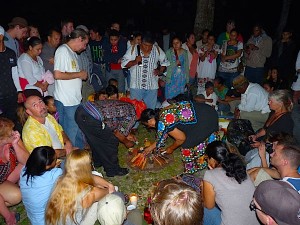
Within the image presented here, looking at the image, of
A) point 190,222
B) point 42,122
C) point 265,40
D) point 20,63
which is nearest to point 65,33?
point 20,63

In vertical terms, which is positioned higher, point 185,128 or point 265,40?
point 265,40

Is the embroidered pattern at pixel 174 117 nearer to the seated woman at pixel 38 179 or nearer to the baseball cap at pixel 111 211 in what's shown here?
the seated woman at pixel 38 179

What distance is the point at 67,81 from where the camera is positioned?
197 inches

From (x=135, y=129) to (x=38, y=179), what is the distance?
125 inches

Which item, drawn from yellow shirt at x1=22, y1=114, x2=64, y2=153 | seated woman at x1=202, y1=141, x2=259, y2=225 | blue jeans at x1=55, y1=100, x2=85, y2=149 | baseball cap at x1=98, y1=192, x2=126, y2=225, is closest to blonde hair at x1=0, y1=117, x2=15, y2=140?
yellow shirt at x1=22, y1=114, x2=64, y2=153

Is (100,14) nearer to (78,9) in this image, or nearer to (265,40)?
(78,9)

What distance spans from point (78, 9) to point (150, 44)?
12.0 metres

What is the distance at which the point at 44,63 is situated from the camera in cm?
599

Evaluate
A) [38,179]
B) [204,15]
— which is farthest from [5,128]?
[204,15]

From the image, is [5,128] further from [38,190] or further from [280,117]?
[280,117]

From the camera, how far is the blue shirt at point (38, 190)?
132 inches

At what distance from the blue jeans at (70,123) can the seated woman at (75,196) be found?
201 centimetres

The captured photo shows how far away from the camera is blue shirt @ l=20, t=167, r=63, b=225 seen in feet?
11.0

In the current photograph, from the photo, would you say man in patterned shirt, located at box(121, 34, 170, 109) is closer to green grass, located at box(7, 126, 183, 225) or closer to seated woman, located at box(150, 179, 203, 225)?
green grass, located at box(7, 126, 183, 225)
